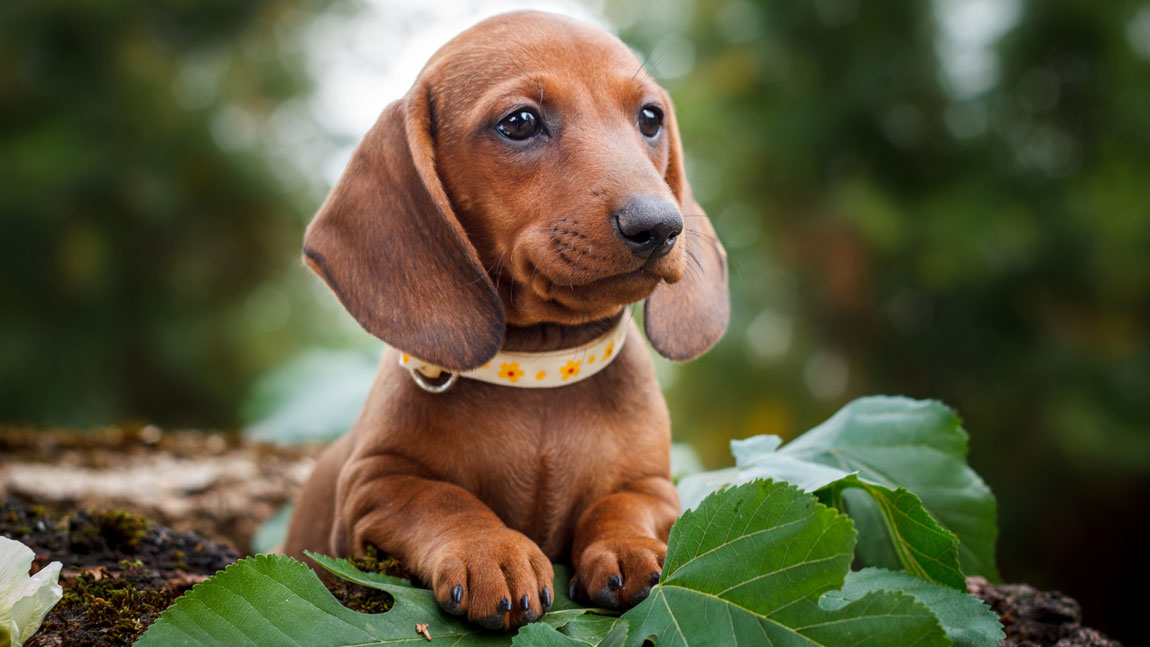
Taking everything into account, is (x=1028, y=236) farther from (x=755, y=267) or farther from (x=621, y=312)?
(x=621, y=312)

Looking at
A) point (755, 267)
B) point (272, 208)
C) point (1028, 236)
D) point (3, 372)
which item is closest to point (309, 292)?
point (272, 208)

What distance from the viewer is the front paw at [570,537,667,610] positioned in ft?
6.10

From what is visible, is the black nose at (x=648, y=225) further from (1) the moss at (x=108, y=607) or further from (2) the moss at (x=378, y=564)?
(1) the moss at (x=108, y=607)

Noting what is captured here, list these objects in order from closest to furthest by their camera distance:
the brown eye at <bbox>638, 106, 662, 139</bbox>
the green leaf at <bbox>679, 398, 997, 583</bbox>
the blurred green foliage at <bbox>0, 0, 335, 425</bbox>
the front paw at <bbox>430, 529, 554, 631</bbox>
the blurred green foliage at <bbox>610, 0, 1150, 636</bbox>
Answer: the front paw at <bbox>430, 529, 554, 631</bbox>, the brown eye at <bbox>638, 106, 662, 139</bbox>, the green leaf at <bbox>679, 398, 997, 583</bbox>, the blurred green foliage at <bbox>610, 0, 1150, 636</bbox>, the blurred green foliage at <bbox>0, 0, 335, 425</bbox>

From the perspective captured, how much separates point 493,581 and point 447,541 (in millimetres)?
181

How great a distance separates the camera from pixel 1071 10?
5.52m

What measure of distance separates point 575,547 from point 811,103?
453 cm

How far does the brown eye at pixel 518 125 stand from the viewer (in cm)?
216

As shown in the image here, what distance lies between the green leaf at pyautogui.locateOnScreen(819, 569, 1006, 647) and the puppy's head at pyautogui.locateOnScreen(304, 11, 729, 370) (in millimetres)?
688

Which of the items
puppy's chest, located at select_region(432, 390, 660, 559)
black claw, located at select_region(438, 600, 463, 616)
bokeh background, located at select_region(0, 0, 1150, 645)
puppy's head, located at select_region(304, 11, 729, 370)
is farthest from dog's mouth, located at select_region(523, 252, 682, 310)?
bokeh background, located at select_region(0, 0, 1150, 645)

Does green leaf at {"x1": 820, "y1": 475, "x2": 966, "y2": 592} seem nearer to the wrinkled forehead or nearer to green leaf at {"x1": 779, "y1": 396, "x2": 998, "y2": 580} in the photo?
green leaf at {"x1": 779, "y1": 396, "x2": 998, "y2": 580}

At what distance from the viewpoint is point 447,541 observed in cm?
191

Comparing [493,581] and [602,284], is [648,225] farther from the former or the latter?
[493,581]

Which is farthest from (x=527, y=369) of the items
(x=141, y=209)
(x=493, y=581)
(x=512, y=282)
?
(x=141, y=209)
